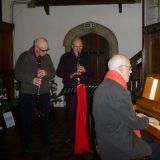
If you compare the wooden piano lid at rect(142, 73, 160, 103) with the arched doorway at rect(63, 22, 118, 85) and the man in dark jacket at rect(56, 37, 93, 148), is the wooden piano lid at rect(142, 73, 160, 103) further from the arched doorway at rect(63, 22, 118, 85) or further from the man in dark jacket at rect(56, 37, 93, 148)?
the arched doorway at rect(63, 22, 118, 85)

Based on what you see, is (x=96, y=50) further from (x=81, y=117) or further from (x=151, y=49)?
(x=81, y=117)

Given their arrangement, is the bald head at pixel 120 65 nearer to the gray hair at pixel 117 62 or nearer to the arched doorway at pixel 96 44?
the gray hair at pixel 117 62

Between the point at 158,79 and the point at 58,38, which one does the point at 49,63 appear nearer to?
the point at 158,79

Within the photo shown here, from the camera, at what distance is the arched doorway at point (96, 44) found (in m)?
8.49

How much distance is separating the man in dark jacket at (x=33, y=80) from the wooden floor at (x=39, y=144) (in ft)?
0.84

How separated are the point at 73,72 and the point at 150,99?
4.70ft

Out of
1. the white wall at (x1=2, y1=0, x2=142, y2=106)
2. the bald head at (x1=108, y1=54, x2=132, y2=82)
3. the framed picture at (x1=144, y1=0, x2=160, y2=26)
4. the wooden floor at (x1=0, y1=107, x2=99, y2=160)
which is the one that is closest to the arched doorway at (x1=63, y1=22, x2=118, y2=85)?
the white wall at (x1=2, y1=0, x2=142, y2=106)

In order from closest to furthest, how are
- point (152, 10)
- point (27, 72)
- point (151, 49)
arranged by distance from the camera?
point (27, 72) < point (151, 49) < point (152, 10)

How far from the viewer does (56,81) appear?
8719mm

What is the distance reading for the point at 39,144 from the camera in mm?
5160

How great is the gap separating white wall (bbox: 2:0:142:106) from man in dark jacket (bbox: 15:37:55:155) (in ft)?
13.9

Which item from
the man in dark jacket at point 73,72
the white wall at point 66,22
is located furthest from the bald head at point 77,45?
the white wall at point 66,22

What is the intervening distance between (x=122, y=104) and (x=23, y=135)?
227 cm

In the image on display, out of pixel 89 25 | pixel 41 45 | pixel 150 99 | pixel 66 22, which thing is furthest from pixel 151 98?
pixel 66 22
